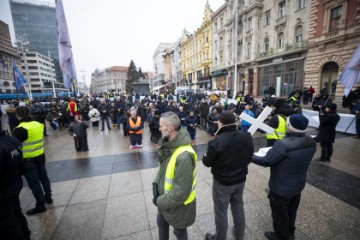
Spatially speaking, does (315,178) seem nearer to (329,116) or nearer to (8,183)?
(329,116)

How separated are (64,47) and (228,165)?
619cm

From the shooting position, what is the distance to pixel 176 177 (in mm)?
1685

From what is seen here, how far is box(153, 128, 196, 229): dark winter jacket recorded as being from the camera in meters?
1.67

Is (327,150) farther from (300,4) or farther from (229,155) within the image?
(300,4)

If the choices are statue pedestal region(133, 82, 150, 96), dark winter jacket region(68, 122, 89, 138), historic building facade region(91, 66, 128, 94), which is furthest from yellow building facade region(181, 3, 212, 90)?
historic building facade region(91, 66, 128, 94)

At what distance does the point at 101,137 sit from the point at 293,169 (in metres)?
8.77

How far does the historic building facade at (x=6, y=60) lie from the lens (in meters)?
48.3

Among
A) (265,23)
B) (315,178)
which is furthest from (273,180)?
Result: (265,23)

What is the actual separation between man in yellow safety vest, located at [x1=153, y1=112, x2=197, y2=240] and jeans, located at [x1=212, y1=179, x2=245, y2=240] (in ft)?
1.76

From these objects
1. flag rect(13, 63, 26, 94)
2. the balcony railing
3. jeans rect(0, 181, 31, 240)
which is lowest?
jeans rect(0, 181, 31, 240)

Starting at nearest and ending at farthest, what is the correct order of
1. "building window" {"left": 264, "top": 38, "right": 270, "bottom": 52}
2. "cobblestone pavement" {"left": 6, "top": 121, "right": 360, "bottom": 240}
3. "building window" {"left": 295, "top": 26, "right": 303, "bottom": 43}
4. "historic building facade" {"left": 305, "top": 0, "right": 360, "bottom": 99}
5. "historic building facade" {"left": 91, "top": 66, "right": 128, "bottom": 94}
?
1. "cobblestone pavement" {"left": 6, "top": 121, "right": 360, "bottom": 240}
2. "historic building facade" {"left": 305, "top": 0, "right": 360, "bottom": 99}
3. "building window" {"left": 295, "top": 26, "right": 303, "bottom": 43}
4. "building window" {"left": 264, "top": 38, "right": 270, "bottom": 52}
5. "historic building facade" {"left": 91, "top": 66, "right": 128, "bottom": 94}

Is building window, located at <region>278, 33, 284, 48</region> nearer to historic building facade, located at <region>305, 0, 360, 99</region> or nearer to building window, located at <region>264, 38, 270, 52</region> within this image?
building window, located at <region>264, 38, 270, 52</region>

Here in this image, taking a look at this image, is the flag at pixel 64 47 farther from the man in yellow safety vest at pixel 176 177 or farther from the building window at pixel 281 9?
Result: the building window at pixel 281 9

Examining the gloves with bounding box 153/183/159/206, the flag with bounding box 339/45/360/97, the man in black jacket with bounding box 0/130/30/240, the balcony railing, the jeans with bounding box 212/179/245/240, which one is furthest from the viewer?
the balcony railing
